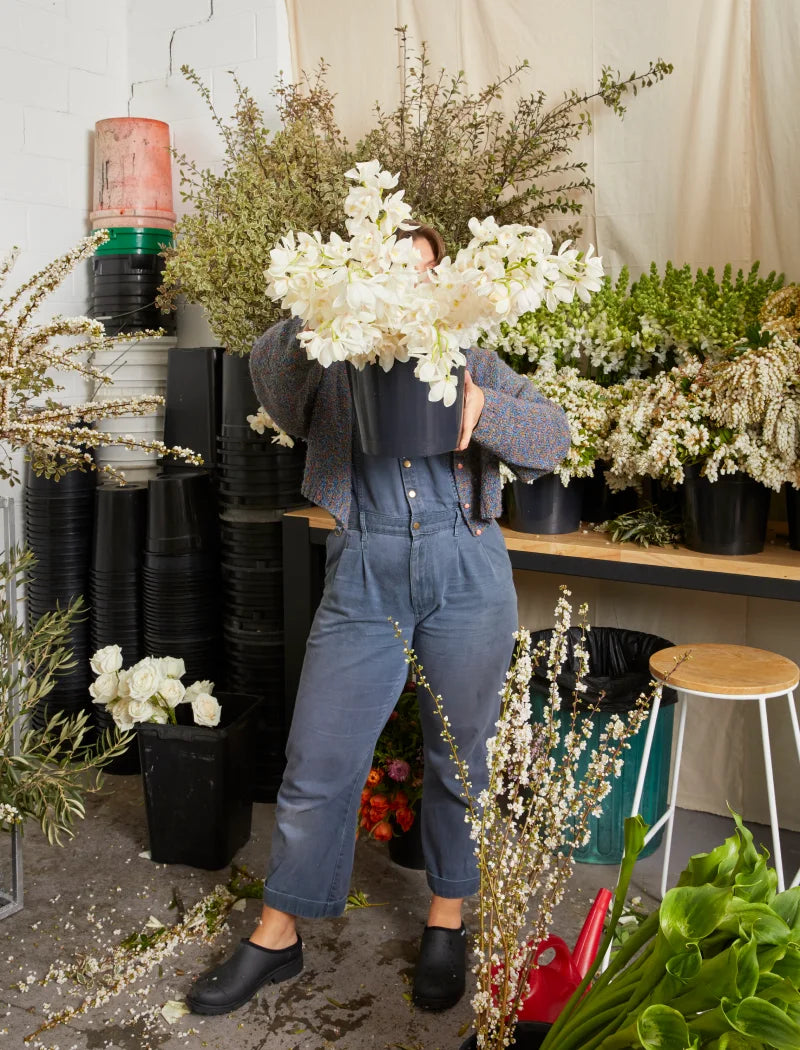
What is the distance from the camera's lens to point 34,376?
199 centimetres

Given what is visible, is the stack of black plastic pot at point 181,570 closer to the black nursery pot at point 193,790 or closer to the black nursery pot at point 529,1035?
the black nursery pot at point 193,790

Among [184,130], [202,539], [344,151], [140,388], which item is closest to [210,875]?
[202,539]

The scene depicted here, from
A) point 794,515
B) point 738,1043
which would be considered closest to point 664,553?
point 794,515

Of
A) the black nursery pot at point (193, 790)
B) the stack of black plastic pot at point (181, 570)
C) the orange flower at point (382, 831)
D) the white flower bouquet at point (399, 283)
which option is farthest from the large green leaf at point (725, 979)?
the stack of black plastic pot at point (181, 570)

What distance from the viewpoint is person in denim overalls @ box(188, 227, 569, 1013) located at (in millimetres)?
2045

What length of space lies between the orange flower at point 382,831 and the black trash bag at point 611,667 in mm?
547

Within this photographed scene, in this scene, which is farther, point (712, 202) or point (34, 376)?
point (712, 202)

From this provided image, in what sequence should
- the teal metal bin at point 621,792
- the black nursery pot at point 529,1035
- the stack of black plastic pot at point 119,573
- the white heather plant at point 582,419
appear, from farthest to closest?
1. the stack of black plastic pot at point 119,573
2. the teal metal bin at point 621,792
3. the white heather plant at point 582,419
4. the black nursery pot at point 529,1035

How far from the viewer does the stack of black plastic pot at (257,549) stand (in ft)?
10.2

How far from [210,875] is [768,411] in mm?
1887

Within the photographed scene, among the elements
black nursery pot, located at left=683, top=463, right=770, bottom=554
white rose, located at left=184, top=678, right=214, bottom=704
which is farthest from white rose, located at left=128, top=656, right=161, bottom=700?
black nursery pot, located at left=683, top=463, right=770, bottom=554

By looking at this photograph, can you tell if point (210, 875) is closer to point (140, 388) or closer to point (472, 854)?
point (472, 854)

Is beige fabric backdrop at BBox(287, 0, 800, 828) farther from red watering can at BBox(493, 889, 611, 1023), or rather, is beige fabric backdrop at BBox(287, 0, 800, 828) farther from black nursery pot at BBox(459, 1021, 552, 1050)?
black nursery pot at BBox(459, 1021, 552, 1050)

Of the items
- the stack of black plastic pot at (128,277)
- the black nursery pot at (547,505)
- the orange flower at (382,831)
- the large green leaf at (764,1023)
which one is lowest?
the orange flower at (382,831)
